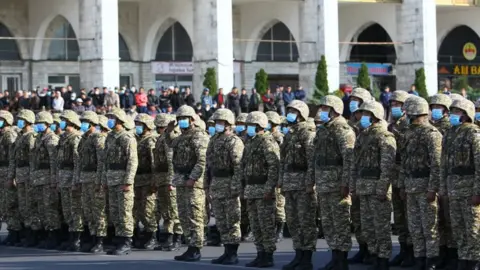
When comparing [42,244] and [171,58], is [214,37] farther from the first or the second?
[42,244]

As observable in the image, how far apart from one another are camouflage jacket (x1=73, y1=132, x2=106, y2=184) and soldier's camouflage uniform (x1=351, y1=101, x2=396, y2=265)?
4408 mm

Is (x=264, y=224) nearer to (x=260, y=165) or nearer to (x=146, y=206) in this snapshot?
(x=260, y=165)

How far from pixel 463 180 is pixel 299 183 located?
2152mm

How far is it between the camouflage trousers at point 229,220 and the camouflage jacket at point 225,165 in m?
0.09

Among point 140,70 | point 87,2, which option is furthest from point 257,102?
point 140,70

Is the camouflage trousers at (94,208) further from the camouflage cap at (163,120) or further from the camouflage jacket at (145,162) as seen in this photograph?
the camouflage cap at (163,120)

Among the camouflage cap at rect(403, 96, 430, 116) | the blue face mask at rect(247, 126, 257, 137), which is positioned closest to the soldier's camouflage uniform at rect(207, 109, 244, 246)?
the blue face mask at rect(247, 126, 257, 137)

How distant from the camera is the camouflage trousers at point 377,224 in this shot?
39.1 feet

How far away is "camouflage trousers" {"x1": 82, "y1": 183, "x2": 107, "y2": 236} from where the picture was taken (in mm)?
14906

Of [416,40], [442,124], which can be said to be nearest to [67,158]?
[442,124]

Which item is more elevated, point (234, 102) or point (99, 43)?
point (99, 43)

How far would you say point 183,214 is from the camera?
45.2 ft

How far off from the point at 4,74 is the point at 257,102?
1125 centimetres

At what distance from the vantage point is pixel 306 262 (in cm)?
1250
